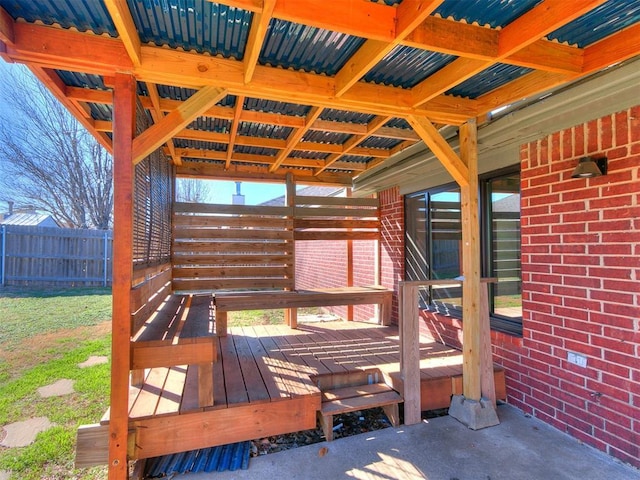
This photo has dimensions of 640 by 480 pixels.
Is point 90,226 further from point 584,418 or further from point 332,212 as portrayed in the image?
point 584,418

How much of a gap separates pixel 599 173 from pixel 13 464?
4.51m

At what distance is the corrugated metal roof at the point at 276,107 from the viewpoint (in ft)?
9.75

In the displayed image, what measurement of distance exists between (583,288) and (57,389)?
16.2ft

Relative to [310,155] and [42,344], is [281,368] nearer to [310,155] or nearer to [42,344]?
[310,155]

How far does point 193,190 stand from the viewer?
1497 centimetres

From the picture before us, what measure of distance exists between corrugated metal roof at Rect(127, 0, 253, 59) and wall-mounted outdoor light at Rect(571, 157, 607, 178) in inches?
94.1

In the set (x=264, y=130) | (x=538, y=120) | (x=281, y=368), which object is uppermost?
(x=264, y=130)

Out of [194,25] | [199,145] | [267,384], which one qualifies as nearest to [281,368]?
[267,384]

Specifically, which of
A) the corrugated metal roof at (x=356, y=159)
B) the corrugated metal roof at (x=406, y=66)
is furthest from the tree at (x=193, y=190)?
the corrugated metal roof at (x=406, y=66)

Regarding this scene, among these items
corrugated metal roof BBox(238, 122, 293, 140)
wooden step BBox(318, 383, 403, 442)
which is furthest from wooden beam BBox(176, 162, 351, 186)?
wooden step BBox(318, 383, 403, 442)

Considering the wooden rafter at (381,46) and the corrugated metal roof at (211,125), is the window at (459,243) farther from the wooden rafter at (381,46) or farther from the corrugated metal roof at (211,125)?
the corrugated metal roof at (211,125)

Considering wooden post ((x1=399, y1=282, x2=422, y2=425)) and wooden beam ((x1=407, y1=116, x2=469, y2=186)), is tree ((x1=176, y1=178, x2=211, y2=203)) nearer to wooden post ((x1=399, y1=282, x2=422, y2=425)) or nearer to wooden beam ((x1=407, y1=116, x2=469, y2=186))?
wooden beam ((x1=407, y1=116, x2=469, y2=186))

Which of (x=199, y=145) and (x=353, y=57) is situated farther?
(x=199, y=145)

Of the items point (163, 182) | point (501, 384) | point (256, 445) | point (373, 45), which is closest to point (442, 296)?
point (501, 384)
